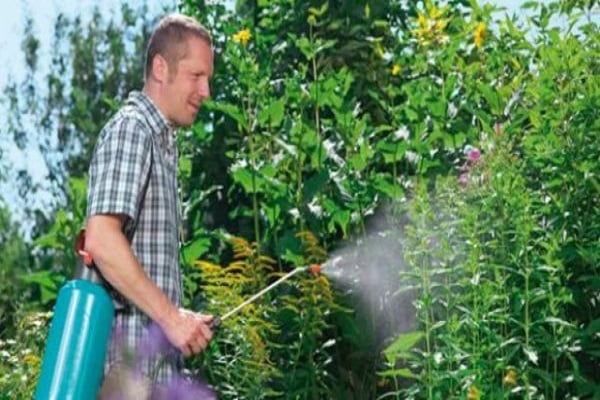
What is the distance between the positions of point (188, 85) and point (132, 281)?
47cm

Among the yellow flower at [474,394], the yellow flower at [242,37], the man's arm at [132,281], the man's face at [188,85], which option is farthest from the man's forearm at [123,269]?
the yellow flower at [242,37]

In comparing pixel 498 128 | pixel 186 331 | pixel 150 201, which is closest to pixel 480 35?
pixel 498 128

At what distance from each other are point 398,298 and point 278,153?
28.3 inches

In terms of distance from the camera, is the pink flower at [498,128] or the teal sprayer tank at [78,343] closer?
the teal sprayer tank at [78,343]

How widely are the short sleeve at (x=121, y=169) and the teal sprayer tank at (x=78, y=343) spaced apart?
128 mm

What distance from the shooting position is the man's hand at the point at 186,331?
10.0ft

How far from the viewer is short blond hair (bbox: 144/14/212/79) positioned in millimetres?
3238

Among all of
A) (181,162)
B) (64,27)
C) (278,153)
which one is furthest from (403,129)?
(64,27)

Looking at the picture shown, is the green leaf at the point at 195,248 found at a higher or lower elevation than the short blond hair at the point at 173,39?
lower

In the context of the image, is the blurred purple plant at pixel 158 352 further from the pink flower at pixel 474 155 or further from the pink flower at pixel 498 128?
the pink flower at pixel 498 128

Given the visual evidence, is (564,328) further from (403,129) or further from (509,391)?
(403,129)

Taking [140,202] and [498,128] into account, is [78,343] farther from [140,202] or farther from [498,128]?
[498,128]

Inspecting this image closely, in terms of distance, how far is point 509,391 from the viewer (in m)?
4.02

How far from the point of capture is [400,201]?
4.75 metres
